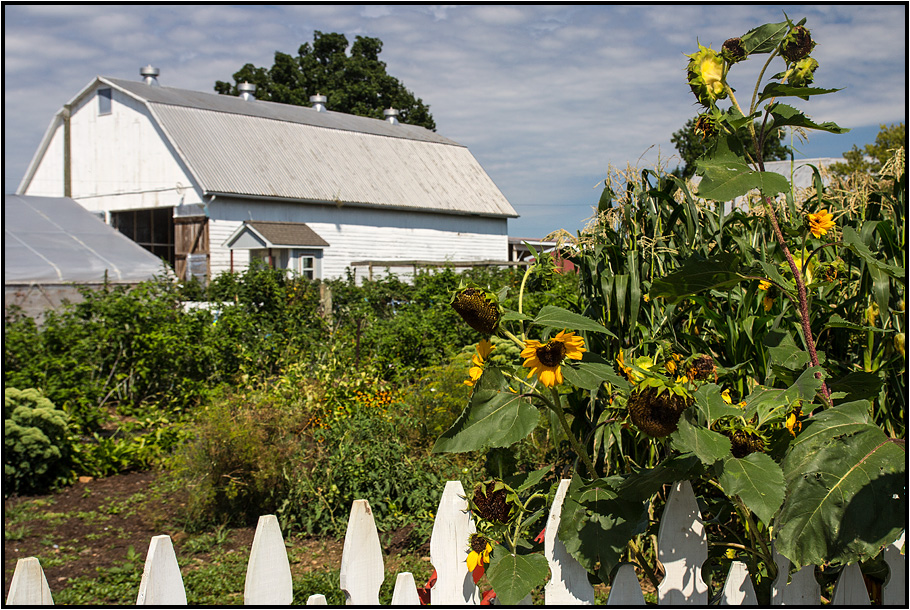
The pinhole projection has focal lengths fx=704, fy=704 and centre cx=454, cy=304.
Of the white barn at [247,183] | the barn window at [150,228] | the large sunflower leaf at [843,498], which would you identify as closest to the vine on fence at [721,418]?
the large sunflower leaf at [843,498]

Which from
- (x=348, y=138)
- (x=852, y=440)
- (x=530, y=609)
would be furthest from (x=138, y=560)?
(x=348, y=138)

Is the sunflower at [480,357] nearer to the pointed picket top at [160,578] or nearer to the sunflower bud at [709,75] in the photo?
the sunflower bud at [709,75]

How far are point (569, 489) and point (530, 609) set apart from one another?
33cm

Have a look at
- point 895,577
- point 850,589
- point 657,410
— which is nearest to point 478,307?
point 657,410

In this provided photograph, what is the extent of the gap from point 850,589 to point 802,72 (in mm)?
1292

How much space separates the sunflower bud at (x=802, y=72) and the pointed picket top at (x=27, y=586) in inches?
81.4

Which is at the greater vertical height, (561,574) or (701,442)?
(701,442)

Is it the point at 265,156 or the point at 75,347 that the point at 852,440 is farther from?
the point at 265,156

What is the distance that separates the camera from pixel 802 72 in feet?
4.97

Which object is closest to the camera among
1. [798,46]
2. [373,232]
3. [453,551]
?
[798,46]

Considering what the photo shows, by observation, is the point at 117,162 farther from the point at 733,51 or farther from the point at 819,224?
the point at 733,51

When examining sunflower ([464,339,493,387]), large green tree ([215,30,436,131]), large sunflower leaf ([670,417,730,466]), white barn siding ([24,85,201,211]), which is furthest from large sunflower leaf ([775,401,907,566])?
large green tree ([215,30,436,131])

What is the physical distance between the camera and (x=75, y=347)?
6.51m

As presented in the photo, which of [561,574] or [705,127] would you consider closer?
[705,127]
